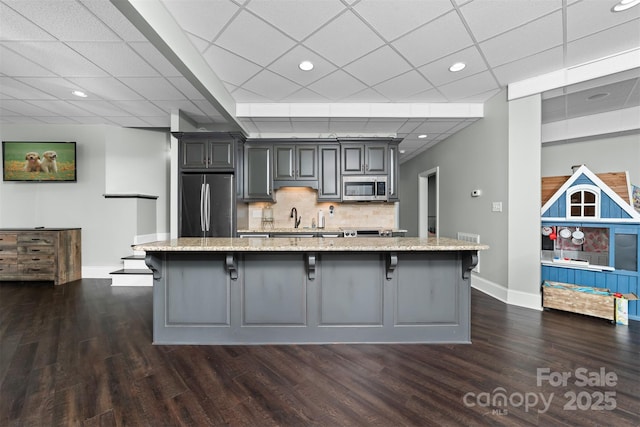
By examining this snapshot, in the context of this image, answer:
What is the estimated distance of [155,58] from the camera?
2279 mm

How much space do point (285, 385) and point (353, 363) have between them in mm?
544

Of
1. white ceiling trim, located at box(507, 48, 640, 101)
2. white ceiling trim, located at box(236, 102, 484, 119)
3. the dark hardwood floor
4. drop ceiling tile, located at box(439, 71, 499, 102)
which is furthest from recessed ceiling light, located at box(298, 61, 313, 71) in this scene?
the dark hardwood floor

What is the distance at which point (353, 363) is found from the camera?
1.89 m

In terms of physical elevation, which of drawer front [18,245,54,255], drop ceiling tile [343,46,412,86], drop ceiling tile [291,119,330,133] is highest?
drop ceiling tile [343,46,412,86]

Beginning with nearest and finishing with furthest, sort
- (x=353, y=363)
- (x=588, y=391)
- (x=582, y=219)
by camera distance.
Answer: (x=588, y=391) < (x=353, y=363) < (x=582, y=219)

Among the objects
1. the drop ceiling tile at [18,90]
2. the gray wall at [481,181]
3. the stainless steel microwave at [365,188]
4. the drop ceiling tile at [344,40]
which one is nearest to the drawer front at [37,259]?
the drop ceiling tile at [18,90]

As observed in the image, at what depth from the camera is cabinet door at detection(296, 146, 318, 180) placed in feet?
13.7

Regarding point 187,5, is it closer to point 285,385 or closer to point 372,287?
point 372,287

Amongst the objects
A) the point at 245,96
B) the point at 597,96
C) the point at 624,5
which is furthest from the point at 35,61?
the point at 597,96

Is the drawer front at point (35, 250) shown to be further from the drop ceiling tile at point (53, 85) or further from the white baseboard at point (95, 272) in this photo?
the drop ceiling tile at point (53, 85)

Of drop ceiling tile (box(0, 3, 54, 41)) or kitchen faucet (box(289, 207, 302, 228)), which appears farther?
kitchen faucet (box(289, 207, 302, 228))

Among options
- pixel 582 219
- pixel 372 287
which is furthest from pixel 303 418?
pixel 582 219

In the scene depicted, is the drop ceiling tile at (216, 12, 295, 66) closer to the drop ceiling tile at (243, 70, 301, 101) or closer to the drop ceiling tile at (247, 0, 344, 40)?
the drop ceiling tile at (247, 0, 344, 40)

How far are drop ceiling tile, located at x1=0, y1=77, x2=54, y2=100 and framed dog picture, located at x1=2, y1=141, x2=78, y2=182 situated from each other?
1.31 metres
